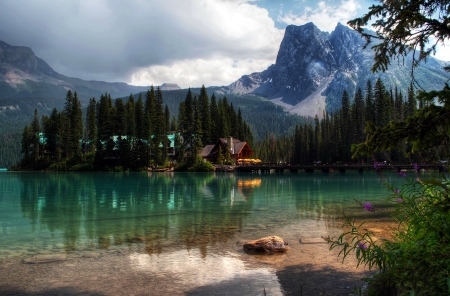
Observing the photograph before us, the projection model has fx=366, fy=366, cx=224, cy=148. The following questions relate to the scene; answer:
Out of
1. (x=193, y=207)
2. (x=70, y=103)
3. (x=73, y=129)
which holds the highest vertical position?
(x=70, y=103)

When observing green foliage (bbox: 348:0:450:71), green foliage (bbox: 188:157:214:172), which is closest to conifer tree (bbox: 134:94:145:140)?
green foliage (bbox: 188:157:214:172)

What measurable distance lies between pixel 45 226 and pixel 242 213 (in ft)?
33.2

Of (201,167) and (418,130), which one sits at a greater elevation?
(418,130)

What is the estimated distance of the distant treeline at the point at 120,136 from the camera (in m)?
91.8

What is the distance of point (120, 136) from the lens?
94.2 metres

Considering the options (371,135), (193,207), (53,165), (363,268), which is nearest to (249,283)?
(363,268)

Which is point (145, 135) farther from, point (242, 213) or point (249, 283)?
point (249, 283)

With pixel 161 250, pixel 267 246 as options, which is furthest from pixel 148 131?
pixel 267 246

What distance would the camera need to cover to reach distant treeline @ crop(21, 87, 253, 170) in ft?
301

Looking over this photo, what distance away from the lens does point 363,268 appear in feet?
31.1

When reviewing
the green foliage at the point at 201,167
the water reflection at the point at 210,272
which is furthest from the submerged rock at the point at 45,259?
the green foliage at the point at 201,167

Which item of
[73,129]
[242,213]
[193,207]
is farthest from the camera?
[73,129]

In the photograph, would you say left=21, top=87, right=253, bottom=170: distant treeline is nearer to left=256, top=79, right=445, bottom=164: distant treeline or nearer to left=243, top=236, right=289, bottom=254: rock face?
left=256, top=79, right=445, bottom=164: distant treeline

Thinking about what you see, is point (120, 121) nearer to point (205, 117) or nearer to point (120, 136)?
point (120, 136)
